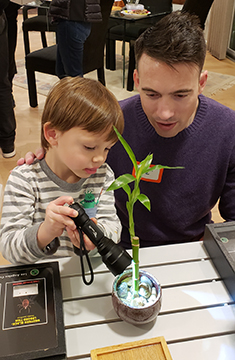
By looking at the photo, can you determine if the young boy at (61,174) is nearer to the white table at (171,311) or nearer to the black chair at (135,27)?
the white table at (171,311)

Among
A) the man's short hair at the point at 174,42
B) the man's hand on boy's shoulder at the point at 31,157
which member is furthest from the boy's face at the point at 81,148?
the man's short hair at the point at 174,42

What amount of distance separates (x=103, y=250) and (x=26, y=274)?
0.80ft

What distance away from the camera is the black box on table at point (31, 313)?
80cm

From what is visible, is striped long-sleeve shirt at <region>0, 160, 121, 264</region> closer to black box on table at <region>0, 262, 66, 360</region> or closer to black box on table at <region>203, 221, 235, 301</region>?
black box on table at <region>0, 262, 66, 360</region>

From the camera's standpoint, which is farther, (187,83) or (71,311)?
(187,83)

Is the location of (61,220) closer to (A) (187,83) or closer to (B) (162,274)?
(B) (162,274)

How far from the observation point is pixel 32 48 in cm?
509

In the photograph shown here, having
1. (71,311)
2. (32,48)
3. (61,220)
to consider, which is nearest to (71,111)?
(61,220)

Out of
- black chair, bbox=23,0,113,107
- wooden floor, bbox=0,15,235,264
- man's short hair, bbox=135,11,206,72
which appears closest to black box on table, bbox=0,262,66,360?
man's short hair, bbox=135,11,206,72

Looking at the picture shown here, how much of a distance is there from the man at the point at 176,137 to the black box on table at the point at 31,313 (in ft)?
1.64

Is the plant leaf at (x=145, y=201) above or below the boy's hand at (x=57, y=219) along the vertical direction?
above

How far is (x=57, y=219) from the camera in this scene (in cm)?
88

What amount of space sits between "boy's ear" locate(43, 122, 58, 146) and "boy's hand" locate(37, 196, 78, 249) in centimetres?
20

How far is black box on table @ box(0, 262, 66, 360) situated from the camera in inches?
31.5
